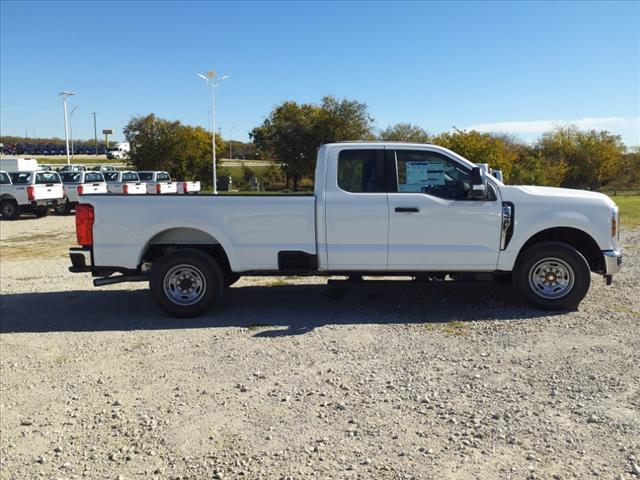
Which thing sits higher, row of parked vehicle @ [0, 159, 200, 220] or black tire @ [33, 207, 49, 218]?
row of parked vehicle @ [0, 159, 200, 220]

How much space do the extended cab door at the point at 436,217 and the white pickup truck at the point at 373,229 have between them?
12 mm

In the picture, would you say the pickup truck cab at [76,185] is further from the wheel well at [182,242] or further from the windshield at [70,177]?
the wheel well at [182,242]

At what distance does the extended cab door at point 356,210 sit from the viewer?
21.6ft

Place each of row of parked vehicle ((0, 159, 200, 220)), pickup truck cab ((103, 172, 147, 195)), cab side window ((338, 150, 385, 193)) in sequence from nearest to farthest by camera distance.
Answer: cab side window ((338, 150, 385, 193)), row of parked vehicle ((0, 159, 200, 220)), pickup truck cab ((103, 172, 147, 195))

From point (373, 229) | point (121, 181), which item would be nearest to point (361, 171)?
point (373, 229)

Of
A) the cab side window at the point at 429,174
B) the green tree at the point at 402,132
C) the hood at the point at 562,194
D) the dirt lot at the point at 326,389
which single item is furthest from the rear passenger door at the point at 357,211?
the green tree at the point at 402,132

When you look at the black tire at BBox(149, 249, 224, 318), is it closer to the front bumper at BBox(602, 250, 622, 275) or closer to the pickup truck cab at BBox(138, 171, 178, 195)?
the front bumper at BBox(602, 250, 622, 275)

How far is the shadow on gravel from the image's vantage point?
658cm

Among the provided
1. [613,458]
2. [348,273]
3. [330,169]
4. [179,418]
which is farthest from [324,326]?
[613,458]

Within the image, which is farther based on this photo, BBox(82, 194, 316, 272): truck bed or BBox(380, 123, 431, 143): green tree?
BBox(380, 123, 431, 143): green tree

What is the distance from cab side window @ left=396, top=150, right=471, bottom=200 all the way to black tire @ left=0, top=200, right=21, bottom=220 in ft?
65.3

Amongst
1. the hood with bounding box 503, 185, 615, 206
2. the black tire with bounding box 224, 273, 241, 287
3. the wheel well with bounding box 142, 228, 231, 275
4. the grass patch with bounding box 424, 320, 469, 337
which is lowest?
the grass patch with bounding box 424, 320, 469, 337

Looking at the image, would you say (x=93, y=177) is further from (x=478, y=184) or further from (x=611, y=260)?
(x=611, y=260)

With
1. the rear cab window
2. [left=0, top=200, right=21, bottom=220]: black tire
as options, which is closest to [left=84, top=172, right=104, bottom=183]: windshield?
the rear cab window
